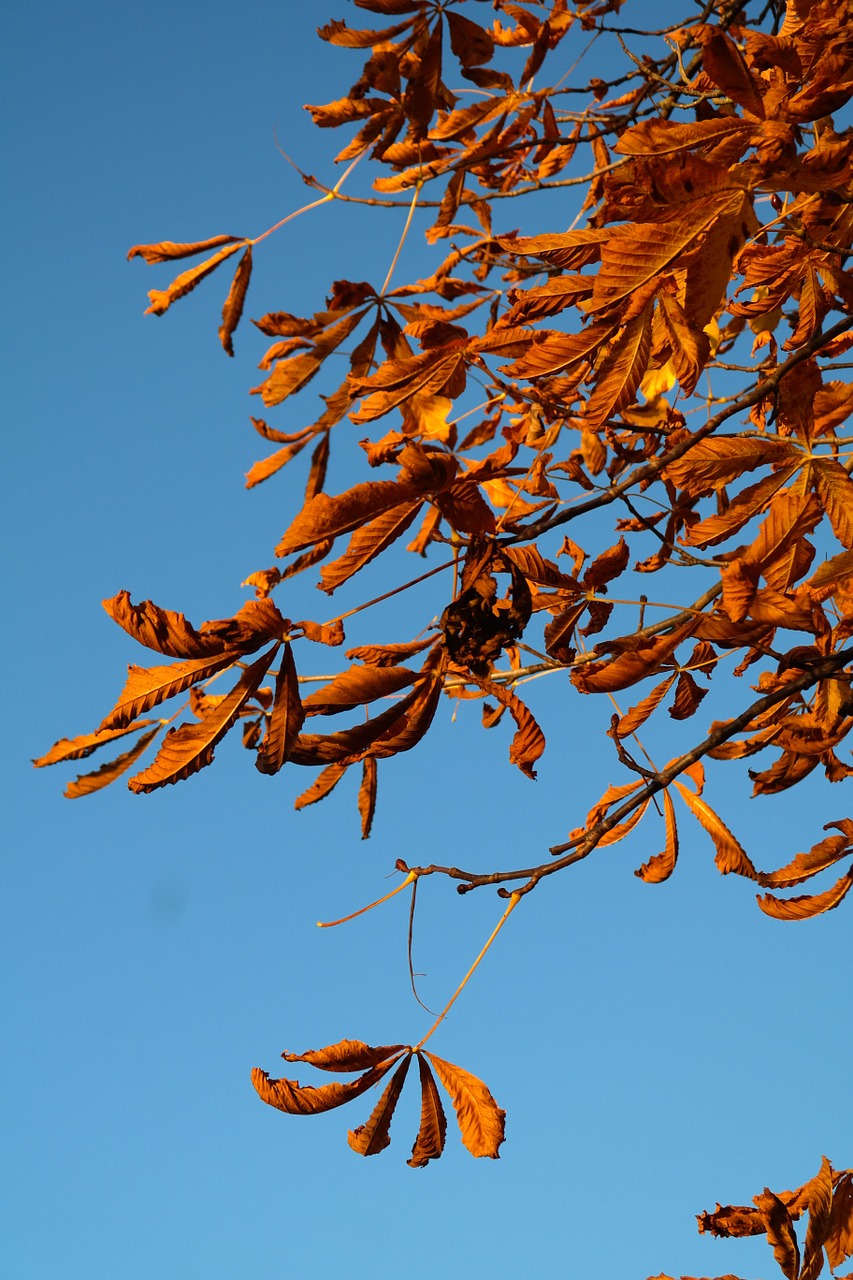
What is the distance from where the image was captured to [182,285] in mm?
1666

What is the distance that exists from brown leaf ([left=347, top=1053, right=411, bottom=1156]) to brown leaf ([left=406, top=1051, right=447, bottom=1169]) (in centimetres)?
4

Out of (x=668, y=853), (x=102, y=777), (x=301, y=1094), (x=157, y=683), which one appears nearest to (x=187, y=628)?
(x=157, y=683)

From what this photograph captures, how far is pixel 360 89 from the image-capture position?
63.9 inches

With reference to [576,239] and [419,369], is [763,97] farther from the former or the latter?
[419,369]

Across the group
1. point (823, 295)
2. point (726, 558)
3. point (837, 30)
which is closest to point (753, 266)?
point (823, 295)

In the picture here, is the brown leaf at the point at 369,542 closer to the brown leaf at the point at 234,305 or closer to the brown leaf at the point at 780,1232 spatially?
the brown leaf at the point at 234,305

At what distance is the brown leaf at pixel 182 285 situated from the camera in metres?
1.65

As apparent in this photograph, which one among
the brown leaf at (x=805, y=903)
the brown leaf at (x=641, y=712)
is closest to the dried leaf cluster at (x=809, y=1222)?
the brown leaf at (x=805, y=903)

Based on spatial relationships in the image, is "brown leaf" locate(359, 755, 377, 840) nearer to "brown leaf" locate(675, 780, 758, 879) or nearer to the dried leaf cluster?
"brown leaf" locate(675, 780, 758, 879)

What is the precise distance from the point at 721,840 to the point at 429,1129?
0.59 m

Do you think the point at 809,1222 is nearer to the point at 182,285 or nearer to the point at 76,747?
the point at 76,747

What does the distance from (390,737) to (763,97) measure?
83 cm

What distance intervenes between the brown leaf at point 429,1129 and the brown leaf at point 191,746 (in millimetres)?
584

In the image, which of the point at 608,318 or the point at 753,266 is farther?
the point at 753,266
